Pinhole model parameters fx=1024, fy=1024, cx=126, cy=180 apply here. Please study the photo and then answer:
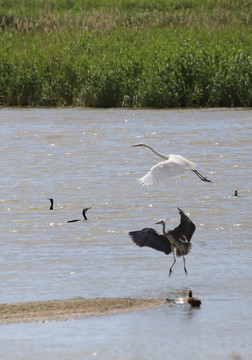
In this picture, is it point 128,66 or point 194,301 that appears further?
point 128,66

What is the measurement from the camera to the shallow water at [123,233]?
5910 mm

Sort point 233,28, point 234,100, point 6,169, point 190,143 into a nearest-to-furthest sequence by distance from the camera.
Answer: point 6,169 → point 190,143 → point 234,100 → point 233,28

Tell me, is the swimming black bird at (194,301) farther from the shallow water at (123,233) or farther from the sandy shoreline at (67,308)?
the sandy shoreline at (67,308)

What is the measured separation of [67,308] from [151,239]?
1063 mm

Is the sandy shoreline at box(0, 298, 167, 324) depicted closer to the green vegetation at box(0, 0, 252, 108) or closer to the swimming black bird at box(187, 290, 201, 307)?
the swimming black bird at box(187, 290, 201, 307)

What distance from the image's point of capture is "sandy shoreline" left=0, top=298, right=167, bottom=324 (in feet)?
20.8

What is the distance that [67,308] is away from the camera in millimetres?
6531

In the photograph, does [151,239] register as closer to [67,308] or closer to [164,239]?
[164,239]

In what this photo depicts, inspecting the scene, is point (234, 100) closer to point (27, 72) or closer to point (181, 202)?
point (27, 72)

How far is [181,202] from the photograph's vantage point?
11.1m

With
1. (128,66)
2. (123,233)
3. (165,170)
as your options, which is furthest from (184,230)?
(128,66)

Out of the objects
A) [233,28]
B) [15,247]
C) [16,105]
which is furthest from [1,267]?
[233,28]

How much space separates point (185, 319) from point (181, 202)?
16.0 feet

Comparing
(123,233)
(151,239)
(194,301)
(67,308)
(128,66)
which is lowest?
(128,66)
